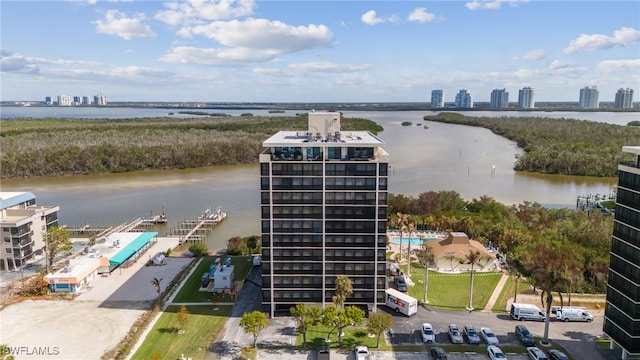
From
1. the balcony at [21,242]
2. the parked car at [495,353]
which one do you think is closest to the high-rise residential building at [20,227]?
the balcony at [21,242]

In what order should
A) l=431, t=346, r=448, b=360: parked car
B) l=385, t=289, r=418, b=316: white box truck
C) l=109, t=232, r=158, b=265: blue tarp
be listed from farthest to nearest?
l=109, t=232, r=158, b=265: blue tarp < l=385, t=289, r=418, b=316: white box truck < l=431, t=346, r=448, b=360: parked car

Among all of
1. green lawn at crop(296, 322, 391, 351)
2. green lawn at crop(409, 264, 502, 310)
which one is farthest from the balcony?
green lawn at crop(409, 264, 502, 310)

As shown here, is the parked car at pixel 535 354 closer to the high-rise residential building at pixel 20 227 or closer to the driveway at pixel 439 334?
the driveway at pixel 439 334

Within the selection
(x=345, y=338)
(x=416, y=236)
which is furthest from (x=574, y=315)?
(x=416, y=236)

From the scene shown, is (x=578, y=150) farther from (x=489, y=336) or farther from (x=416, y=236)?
(x=489, y=336)

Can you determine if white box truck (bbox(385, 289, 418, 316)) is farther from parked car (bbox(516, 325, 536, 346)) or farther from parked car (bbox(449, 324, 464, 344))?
parked car (bbox(516, 325, 536, 346))
